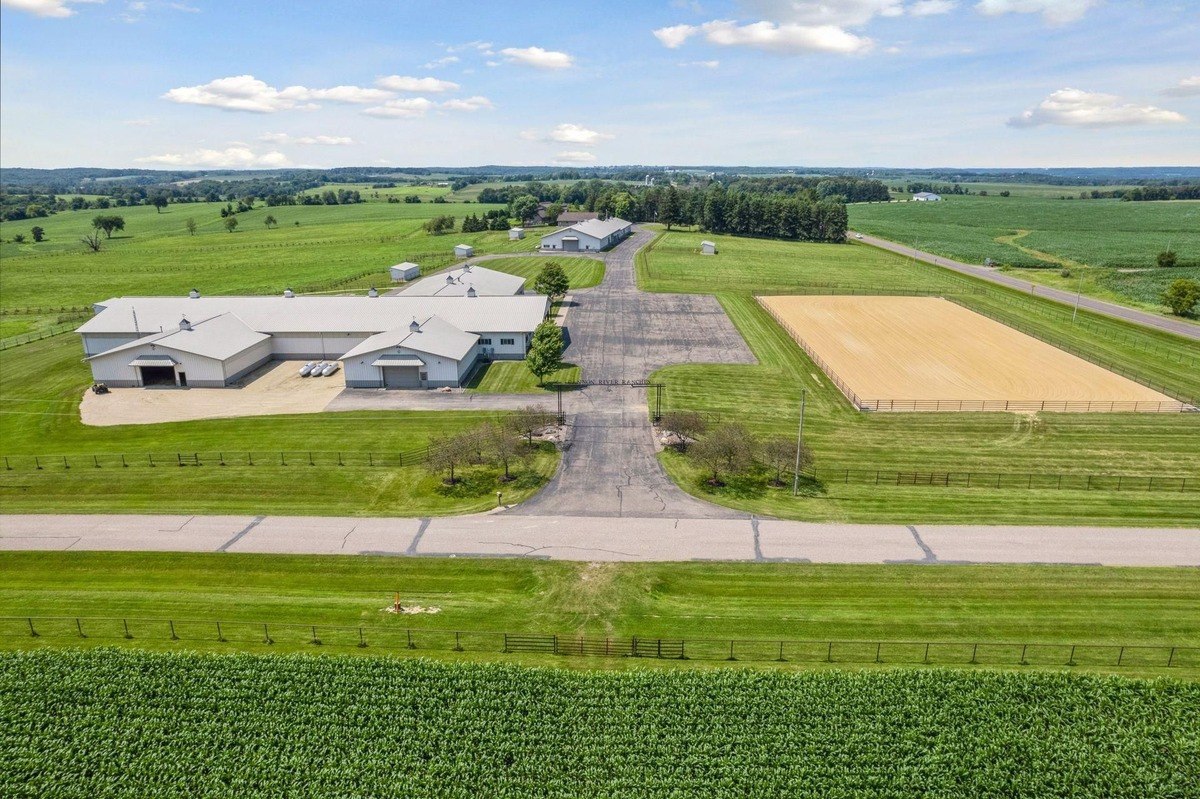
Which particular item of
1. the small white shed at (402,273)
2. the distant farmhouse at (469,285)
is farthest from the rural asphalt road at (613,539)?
the small white shed at (402,273)

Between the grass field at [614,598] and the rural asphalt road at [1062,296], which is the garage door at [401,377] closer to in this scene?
the grass field at [614,598]

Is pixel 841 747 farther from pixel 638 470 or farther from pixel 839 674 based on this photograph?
pixel 638 470

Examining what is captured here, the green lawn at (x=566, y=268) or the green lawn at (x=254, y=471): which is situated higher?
the green lawn at (x=566, y=268)

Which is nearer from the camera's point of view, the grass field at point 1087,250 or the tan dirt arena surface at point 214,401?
the tan dirt arena surface at point 214,401

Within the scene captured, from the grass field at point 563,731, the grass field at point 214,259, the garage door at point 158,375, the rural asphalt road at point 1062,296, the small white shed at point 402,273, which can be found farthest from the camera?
the grass field at point 214,259

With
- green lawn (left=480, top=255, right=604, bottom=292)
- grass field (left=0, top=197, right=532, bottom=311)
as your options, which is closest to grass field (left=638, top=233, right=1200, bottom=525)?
green lawn (left=480, top=255, right=604, bottom=292)

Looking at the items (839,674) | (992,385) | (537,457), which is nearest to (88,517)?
(537,457)
